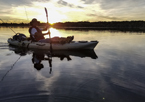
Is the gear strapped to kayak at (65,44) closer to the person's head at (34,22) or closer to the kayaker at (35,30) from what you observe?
the kayaker at (35,30)

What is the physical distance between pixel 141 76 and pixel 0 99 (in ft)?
19.0

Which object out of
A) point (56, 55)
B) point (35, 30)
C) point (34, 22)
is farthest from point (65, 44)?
point (34, 22)

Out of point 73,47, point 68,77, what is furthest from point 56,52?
point 68,77

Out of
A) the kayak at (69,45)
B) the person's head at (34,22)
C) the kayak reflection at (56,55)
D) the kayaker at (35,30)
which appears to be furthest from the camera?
the kayak at (69,45)

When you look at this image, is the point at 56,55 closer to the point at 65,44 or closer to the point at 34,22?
the point at 65,44

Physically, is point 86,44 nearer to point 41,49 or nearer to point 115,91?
point 41,49

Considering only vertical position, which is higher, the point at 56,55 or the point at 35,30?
the point at 35,30

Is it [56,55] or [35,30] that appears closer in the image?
[56,55]

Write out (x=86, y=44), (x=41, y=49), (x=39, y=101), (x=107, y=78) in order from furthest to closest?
(x=41, y=49) < (x=86, y=44) < (x=107, y=78) < (x=39, y=101)

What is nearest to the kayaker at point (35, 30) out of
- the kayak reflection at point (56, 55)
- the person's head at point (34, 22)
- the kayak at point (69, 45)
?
the person's head at point (34, 22)

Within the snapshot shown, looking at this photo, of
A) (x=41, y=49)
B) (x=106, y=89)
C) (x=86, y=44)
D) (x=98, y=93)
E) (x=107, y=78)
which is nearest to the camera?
(x=98, y=93)

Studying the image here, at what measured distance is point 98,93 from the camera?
14.1ft

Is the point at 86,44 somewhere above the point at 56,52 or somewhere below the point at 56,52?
above

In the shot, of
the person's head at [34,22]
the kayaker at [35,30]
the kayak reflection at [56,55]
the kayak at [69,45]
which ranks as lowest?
the kayak reflection at [56,55]
